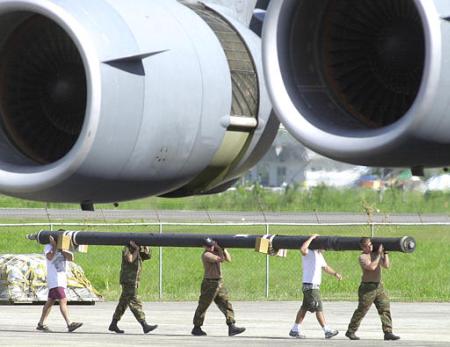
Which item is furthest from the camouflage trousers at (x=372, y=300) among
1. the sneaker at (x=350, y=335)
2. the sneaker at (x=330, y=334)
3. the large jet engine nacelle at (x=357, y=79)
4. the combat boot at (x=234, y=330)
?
the large jet engine nacelle at (x=357, y=79)

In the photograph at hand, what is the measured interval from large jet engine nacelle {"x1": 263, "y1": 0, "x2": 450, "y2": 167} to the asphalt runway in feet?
76.0

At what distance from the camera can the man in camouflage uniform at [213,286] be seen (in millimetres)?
31234

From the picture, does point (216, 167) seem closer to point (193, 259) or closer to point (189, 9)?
point (189, 9)

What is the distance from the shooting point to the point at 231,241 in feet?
100.0

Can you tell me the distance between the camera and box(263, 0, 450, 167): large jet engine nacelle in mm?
7230

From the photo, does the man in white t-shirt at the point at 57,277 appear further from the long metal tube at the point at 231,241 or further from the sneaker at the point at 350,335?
the sneaker at the point at 350,335

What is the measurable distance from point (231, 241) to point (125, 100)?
22459mm

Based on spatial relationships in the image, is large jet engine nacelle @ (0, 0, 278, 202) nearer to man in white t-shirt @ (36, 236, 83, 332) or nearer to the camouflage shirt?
the camouflage shirt

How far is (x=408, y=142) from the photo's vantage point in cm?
723

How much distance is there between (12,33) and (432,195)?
27766mm

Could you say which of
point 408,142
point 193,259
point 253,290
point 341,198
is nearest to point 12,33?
point 408,142

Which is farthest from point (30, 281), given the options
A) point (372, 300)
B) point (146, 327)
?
point (372, 300)

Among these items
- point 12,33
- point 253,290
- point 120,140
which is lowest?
point 253,290

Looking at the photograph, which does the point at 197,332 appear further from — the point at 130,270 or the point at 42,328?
the point at 42,328
